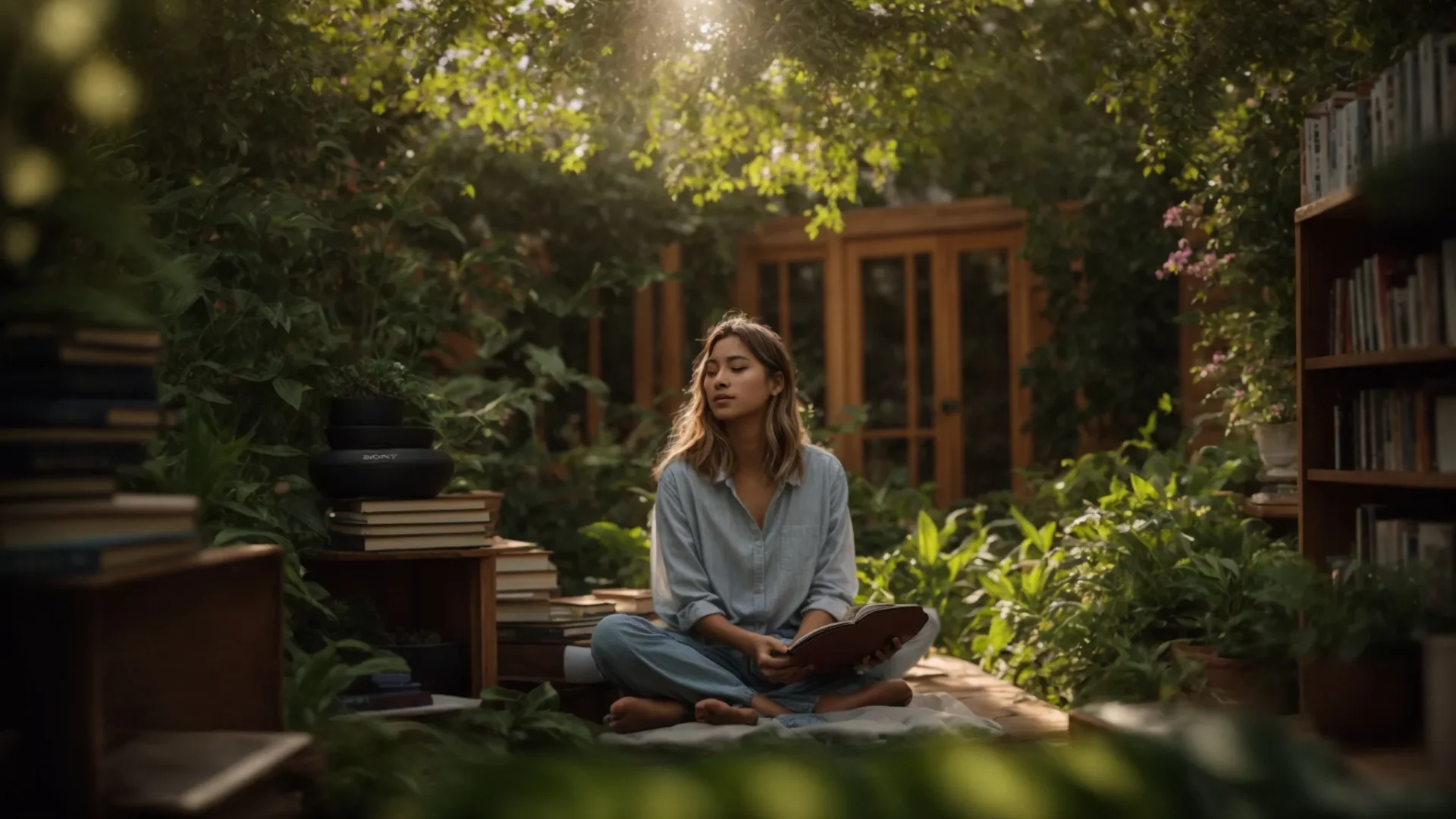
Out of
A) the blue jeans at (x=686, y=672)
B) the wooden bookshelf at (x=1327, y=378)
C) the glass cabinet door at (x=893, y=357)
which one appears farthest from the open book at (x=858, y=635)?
the glass cabinet door at (x=893, y=357)

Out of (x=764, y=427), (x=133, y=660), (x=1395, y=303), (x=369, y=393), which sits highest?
(x=1395, y=303)

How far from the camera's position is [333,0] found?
441 centimetres

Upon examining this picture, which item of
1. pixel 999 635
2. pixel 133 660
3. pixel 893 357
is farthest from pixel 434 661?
pixel 893 357

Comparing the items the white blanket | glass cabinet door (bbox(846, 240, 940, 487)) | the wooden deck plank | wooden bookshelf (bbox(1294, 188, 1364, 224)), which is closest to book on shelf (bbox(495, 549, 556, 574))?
the white blanket

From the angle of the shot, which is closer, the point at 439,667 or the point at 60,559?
the point at 60,559

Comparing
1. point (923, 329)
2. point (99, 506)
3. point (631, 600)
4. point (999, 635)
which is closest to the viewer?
point (99, 506)

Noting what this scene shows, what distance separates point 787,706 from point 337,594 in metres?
1.23

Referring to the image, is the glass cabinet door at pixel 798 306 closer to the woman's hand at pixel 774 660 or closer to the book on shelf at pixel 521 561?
the book on shelf at pixel 521 561

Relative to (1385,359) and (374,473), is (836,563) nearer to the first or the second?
(374,473)

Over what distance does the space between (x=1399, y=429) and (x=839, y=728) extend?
4.43 ft

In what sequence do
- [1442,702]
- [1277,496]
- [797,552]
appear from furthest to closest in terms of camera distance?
[1277,496], [797,552], [1442,702]

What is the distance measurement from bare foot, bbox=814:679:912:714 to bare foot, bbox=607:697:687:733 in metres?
0.39

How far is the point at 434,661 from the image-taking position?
344cm

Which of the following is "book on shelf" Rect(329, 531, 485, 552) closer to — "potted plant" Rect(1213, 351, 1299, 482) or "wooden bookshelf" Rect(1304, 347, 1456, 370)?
"wooden bookshelf" Rect(1304, 347, 1456, 370)
